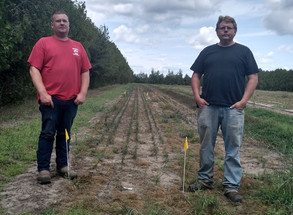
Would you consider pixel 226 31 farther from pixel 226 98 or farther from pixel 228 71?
pixel 226 98

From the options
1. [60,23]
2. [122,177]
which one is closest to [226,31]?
[60,23]

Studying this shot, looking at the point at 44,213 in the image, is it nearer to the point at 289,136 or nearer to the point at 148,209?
the point at 148,209

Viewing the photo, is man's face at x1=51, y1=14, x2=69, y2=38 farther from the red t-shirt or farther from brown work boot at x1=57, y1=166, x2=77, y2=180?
brown work boot at x1=57, y1=166, x2=77, y2=180

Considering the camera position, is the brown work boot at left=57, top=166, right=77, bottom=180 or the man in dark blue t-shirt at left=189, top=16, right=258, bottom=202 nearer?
the man in dark blue t-shirt at left=189, top=16, right=258, bottom=202

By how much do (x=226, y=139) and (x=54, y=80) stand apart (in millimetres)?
2352

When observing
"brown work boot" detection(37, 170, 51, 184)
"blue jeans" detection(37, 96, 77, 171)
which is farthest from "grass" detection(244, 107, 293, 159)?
"brown work boot" detection(37, 170, 51, 184)

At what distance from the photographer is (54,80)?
3.87 metres

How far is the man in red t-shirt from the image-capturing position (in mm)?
3785

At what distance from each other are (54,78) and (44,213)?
5.57 ft

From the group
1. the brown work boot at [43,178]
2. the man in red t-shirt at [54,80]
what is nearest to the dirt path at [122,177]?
the brown work boot at [43,178]

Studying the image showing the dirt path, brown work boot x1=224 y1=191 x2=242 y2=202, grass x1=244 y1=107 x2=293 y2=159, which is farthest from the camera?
grass x1=244 y1=107 x2=293 y2=159

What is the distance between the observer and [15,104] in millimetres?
14234

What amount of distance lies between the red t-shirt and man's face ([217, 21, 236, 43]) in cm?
191

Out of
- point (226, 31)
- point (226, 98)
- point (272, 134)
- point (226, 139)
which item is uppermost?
point (226, 31)
